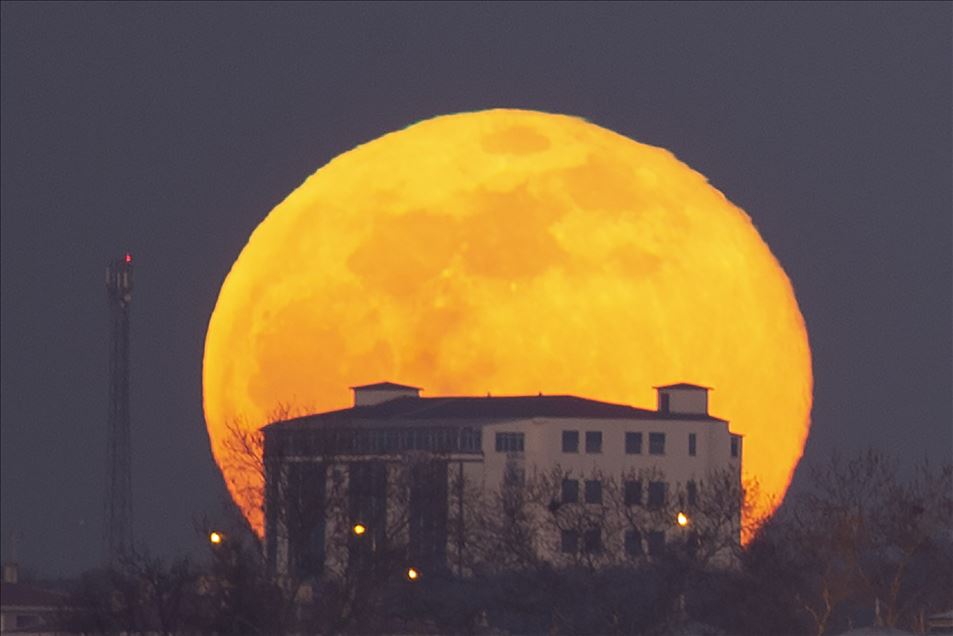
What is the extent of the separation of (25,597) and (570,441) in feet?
89.6

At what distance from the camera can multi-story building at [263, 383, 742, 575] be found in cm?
11856

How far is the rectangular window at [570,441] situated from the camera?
138 m

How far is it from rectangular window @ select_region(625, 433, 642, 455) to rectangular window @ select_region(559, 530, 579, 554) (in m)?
16.7

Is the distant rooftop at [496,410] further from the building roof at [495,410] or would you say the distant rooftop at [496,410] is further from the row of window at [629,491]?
the row of window at [629,491]

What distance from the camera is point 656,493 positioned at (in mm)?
131000

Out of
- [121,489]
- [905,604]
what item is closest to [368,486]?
[121,489]

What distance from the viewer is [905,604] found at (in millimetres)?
94438

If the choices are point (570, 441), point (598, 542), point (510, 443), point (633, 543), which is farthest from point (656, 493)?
point (598, 542)

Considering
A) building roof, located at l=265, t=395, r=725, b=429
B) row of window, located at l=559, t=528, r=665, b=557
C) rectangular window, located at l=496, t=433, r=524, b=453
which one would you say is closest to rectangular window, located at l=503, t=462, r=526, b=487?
rectangular window, located at l=496, t=433, r=524, b=453

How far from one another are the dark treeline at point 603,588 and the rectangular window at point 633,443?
2447 centimetres

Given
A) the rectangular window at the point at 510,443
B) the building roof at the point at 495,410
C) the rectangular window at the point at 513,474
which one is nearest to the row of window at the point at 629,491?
the rectangular window at the point at 513,474

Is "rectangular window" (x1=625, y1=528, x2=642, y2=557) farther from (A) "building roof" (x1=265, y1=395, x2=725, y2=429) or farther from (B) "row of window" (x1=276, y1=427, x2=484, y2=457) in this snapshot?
(A) "building roof" (x1=265, y1=395, x2=725, y2=429)

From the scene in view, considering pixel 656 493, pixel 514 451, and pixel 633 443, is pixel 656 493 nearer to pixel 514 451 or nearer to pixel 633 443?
pixel 633 443

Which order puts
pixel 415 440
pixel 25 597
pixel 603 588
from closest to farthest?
pixel 603 588
pixel 25 597
pixel 415 440
